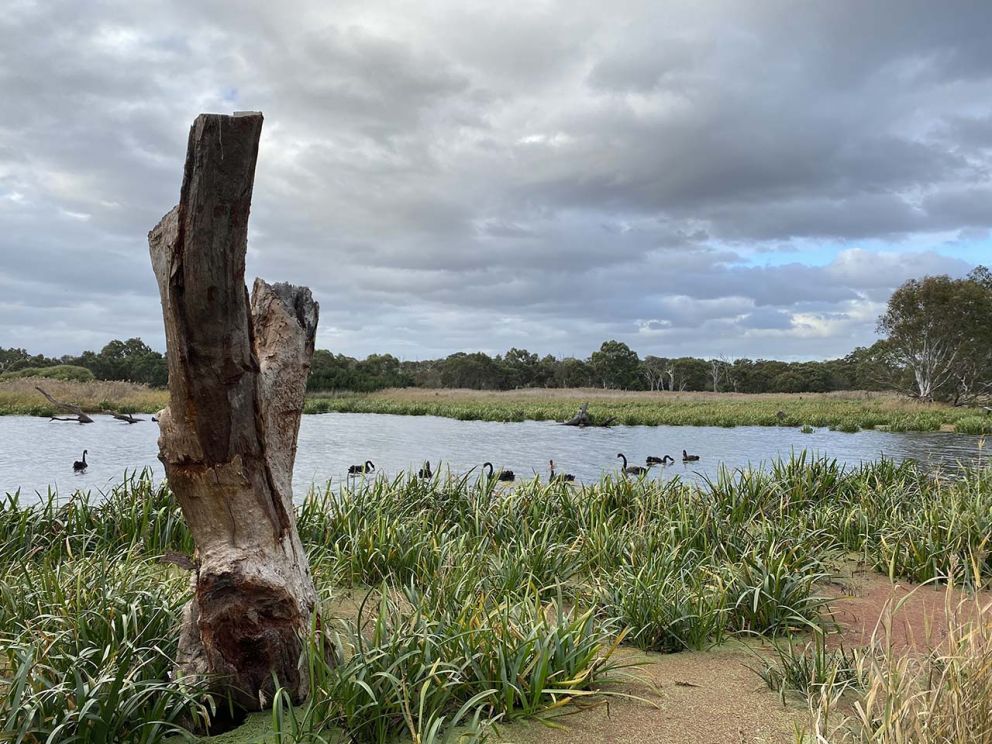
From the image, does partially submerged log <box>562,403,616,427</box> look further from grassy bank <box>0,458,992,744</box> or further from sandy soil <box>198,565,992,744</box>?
sandy soil <box>198,565,992,744</box>

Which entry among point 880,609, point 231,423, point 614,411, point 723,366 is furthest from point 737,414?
point 723,366

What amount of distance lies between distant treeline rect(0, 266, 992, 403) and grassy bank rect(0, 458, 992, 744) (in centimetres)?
3799

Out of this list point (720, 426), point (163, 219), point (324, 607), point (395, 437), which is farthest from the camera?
point (720, 426)

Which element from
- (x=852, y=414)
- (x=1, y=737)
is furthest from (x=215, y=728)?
(x=852, y=414)

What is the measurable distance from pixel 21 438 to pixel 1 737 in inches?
756

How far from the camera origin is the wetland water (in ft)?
42.2

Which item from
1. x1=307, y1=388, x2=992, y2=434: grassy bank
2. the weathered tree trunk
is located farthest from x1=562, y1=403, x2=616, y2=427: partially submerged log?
the weathered tree trunk

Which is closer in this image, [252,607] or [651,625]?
[252,607]

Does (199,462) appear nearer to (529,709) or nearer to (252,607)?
(252,607)

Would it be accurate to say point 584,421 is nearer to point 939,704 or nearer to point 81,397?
point 81,397

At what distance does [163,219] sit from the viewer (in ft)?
8.75

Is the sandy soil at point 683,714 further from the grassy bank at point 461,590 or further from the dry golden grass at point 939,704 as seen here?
the dry golden grass at point 939,704

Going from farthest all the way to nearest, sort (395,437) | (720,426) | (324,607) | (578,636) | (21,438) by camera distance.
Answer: (720,426)
(395,437)
(21,438)
(324,607)
(578,636)

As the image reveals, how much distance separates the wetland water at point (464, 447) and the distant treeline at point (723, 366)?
67.4 feet
